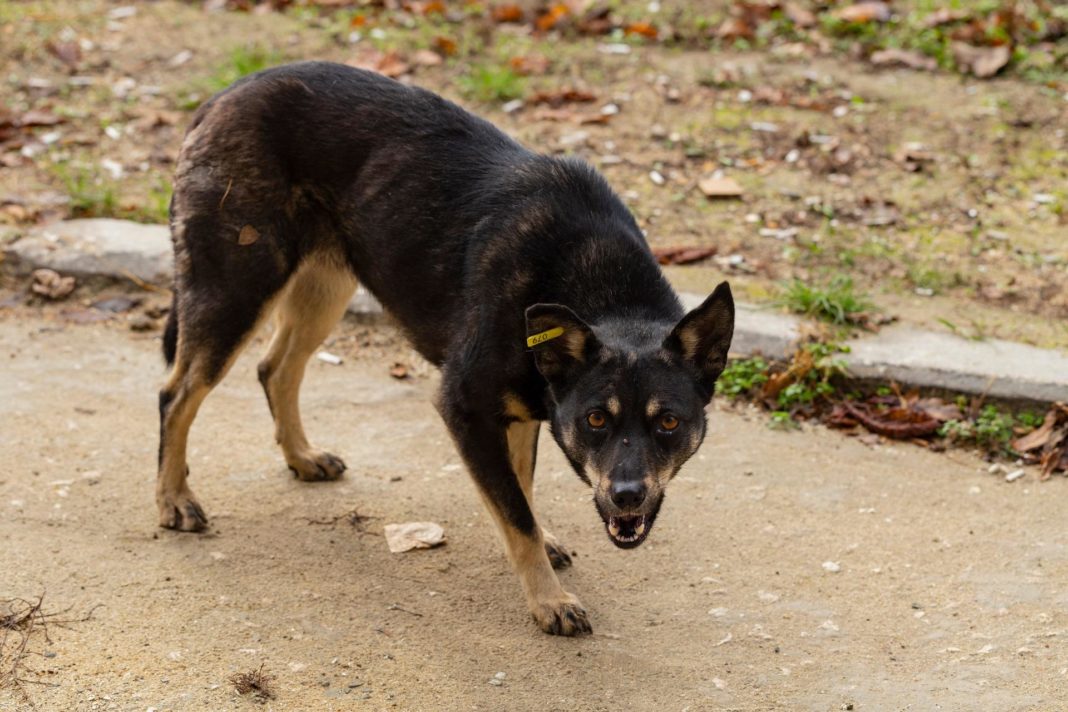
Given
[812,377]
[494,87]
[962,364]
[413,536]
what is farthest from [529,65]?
[413,536]

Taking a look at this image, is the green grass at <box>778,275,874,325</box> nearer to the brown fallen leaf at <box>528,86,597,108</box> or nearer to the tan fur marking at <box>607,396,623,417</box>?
the tan fur marking at <box>607,396,623,417</box>

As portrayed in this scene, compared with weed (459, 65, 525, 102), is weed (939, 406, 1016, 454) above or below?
below

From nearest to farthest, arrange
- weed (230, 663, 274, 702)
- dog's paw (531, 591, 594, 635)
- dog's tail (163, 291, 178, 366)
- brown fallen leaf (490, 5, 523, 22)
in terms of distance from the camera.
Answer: weed (230, 663, 274, 702) → dog's paw (531, 591, 594, 635) → dog's tail (163, 291, 178, 366) → brown fallen leaf (490, 5, 523, 22)

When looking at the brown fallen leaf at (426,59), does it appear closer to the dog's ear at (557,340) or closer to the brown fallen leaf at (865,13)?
the brown fallen leaf at (865,13)

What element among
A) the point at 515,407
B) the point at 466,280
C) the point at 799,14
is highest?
the point at 466,280

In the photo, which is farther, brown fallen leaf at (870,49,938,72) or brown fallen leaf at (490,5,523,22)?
brown fallen leaf at (490,5,523,22)

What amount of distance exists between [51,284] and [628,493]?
4.41 metres

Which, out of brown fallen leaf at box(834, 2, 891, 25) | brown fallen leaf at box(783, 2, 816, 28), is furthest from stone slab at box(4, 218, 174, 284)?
brown fallen leaf at box(834, 2, 891, 25)

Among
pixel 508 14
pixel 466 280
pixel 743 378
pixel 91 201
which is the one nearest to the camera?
pixel 466 280

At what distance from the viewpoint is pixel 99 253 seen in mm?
7512

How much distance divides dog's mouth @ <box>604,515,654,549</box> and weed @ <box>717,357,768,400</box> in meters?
2.24

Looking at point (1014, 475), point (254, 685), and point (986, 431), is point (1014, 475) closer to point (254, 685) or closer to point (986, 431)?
point (986, 431)

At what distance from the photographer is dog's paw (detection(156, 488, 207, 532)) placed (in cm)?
Answer: 535

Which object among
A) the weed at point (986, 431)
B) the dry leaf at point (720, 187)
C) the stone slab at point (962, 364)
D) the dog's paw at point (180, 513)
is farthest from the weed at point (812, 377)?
the dog's paw at point (180, 513)
